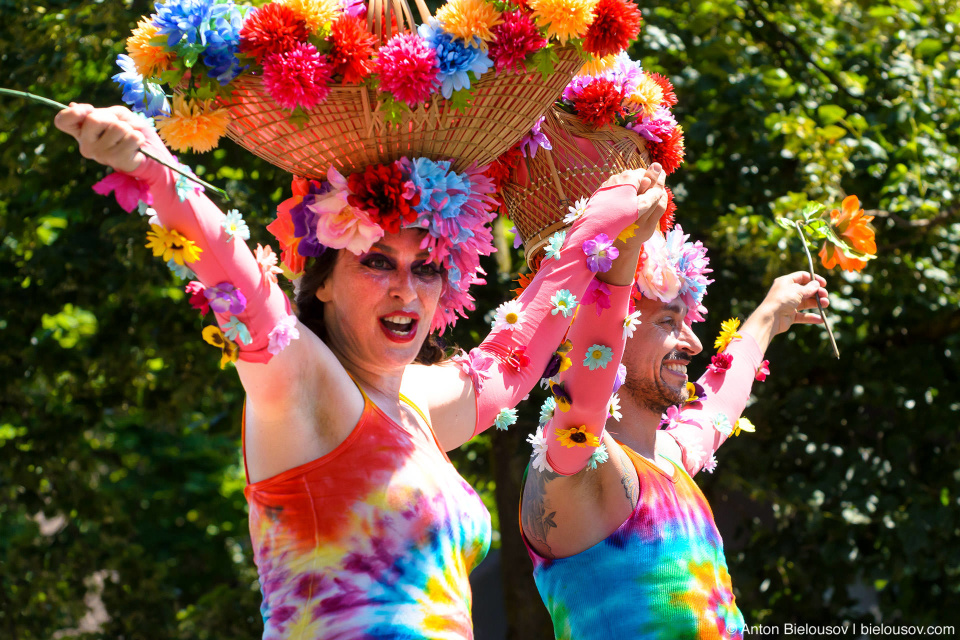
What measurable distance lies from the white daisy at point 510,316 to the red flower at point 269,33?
866 mm

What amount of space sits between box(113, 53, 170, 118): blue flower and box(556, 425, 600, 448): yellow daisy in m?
1.19

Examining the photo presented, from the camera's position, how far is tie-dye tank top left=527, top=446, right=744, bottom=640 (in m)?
2.56

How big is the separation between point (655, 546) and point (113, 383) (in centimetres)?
381

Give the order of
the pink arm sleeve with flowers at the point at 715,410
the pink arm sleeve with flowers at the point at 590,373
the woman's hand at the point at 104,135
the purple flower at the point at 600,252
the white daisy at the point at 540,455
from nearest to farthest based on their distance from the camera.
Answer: the woman's hand at the point at 104,135 < the purple flower at the point at 600,252 < the pink arm sleeve with flowers at the point at 590,373 < the white daisy at the point at 540,455 < the pink arm sleeve with flowers at the point at 715,410

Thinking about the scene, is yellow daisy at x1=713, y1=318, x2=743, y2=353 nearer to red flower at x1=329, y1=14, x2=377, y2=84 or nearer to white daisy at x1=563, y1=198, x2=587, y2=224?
white daisy at x1=563, y1=198, x2=587, y2=224

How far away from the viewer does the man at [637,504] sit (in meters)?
2.56

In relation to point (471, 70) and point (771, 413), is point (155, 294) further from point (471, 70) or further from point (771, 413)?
point (471, 70)

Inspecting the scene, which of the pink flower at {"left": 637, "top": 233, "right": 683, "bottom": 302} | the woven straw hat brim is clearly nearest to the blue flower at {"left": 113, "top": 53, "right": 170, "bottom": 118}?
the woven straw hat brim

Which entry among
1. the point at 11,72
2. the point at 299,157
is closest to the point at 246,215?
the point at 11,72

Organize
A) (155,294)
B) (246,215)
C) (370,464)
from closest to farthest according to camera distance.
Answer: (370,464) → (246,215) → (155,294)

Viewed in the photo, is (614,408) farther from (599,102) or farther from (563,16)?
(563,16)

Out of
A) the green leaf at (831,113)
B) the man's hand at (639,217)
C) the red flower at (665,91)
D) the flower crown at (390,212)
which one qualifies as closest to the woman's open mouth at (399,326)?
the flower crown at (390,212)

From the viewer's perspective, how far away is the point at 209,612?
5.57 meters

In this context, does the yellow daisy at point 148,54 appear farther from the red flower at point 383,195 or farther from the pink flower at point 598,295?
the pink flower at point 598,295
